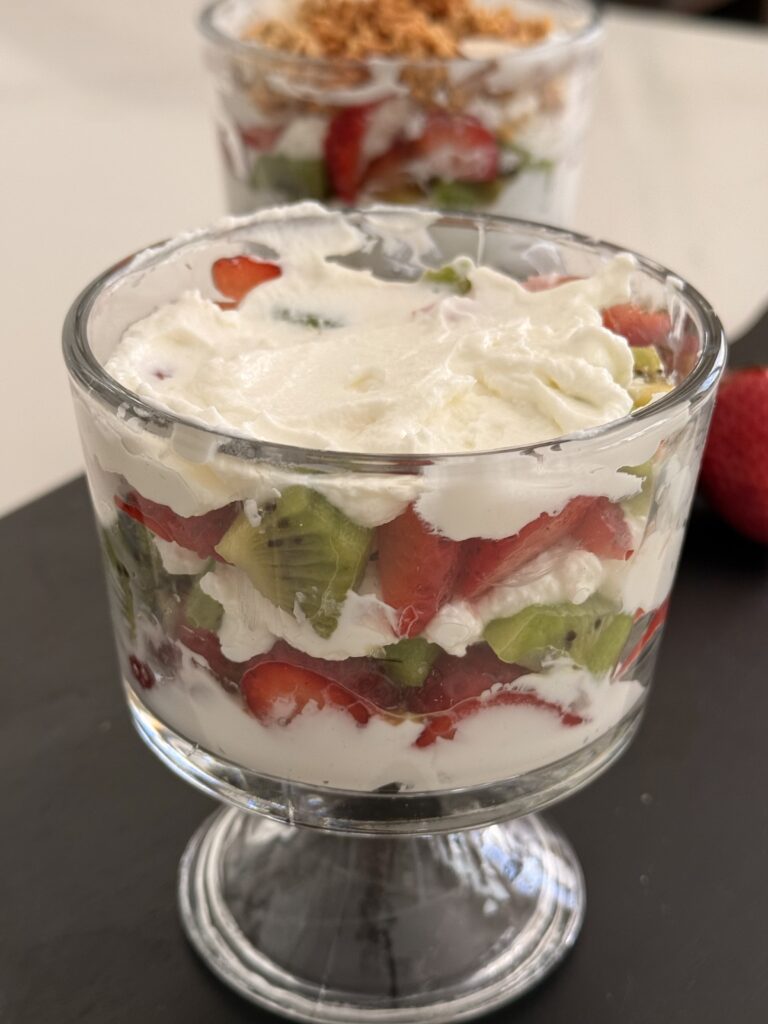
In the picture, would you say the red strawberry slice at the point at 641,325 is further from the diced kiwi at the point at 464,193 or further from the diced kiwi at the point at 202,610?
the diced kiwi at the point at 464,193

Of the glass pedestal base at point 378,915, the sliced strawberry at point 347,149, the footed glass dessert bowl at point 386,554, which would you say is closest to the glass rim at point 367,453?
the footed glass dessert bowl at point 386,554

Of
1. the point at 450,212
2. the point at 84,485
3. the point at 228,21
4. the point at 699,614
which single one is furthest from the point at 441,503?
the point at 228,21

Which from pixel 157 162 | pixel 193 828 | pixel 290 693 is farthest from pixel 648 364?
pixel 157 162

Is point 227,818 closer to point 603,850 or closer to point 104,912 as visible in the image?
point 104,912

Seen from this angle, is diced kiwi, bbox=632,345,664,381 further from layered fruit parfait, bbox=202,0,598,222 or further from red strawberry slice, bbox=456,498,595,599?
layered fruit parfait, bbox=202,0,598,222

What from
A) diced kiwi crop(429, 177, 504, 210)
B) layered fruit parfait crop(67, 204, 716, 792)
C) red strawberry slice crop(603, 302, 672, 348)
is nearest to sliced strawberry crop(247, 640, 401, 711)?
layered fruit parfait crop(67, 204, 716, 792)

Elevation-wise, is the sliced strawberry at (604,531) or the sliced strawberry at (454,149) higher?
the sliced strawberry at (604,531)

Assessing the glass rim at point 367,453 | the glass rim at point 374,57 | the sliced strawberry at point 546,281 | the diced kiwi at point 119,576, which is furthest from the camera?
the glass rim at point 374,57

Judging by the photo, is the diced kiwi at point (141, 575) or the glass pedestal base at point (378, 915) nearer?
the diced kiwi at point (141, 575)

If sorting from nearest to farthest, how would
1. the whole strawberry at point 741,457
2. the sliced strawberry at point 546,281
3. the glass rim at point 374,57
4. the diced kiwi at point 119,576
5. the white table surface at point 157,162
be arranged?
the diced kiwi at point 119,576, the sliced strawberry at point 546,281, the whole strawberry at point 741,457, the glass rim at point 374,57, the white table surface at point 157,162
